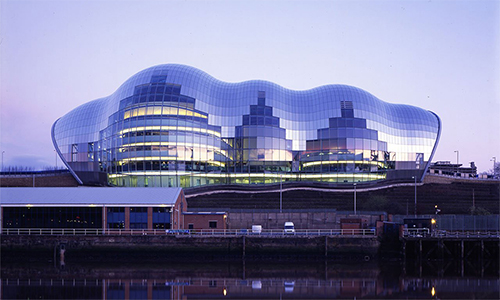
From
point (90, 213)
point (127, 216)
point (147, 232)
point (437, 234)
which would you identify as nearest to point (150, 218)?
point (147, 232)

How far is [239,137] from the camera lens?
97.8 m

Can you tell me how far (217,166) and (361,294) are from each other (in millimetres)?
59627

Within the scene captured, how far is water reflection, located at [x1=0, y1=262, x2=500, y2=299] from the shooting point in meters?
40.1

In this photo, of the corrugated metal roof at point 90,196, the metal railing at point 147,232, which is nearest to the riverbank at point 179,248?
the metal railing at point 147,232

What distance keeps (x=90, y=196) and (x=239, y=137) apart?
39.6 m

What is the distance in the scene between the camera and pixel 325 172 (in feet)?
327

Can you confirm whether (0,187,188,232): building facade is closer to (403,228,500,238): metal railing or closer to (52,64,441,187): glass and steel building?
(403,228,500,238): metal railing

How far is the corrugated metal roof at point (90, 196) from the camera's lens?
198 feet

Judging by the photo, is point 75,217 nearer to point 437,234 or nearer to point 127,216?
point 127,216

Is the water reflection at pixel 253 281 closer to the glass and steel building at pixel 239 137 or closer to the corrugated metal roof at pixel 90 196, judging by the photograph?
the corrugated metal roof at pixel 90 196

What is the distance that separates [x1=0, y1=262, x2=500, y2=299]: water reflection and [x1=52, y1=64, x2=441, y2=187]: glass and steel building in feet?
141

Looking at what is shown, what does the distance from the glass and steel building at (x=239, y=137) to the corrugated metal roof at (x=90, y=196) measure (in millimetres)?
31538

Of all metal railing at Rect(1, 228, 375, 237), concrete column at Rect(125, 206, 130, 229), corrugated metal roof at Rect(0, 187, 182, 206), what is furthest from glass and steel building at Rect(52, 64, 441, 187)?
metal railing at Rect(1, 228, 375, 237)

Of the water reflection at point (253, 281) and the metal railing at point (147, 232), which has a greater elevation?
the metal railing at point (147, 232)
